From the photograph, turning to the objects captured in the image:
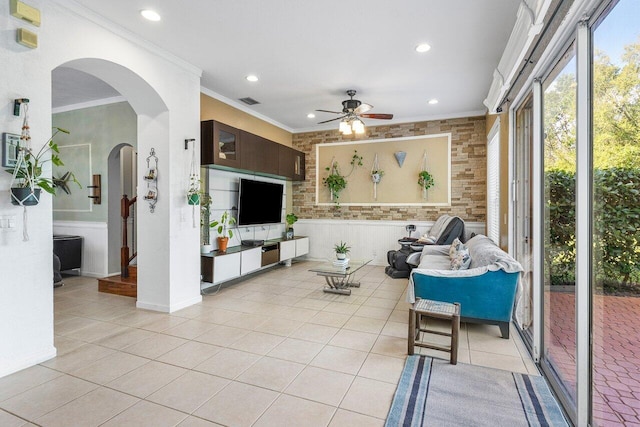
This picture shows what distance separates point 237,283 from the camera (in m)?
5.24

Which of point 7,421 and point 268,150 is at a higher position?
point 268,150

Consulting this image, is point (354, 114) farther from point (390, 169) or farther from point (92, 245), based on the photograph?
point (92, 245)

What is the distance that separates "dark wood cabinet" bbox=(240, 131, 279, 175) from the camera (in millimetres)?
5180

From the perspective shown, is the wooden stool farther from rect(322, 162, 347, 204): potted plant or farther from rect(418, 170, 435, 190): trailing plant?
rect(322, 162, 347, 204): potted plant

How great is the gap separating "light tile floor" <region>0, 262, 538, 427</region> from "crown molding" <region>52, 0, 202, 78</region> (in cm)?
288

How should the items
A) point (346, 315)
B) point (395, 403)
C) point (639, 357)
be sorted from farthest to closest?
point (346, 315), point (395, 403), point (639, 357)

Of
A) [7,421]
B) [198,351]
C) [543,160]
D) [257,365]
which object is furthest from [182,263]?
[543,160]

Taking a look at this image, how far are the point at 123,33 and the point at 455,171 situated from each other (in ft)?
17.8

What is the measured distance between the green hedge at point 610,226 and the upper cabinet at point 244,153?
3870mm

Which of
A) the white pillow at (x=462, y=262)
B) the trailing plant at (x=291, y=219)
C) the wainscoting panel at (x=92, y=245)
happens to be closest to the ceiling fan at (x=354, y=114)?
the white pillow at (x=462, y=262)

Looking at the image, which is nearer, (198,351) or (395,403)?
(395,403)

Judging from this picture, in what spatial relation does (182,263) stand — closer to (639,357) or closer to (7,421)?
(7,421)

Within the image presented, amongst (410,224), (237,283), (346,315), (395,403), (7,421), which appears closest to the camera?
(7,421)

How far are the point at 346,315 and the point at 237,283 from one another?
7.27 feet
